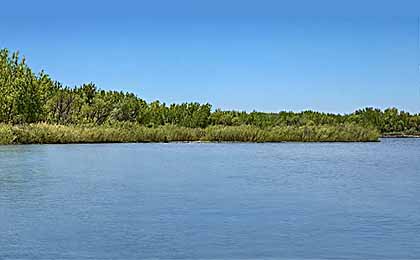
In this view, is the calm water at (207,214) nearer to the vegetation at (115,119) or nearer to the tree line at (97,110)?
the vegetation at (115,119)

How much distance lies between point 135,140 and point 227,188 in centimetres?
2822

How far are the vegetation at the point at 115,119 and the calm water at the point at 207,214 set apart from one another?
21.5 meters

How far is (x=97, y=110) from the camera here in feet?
179

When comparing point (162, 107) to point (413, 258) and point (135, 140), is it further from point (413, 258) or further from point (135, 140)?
point (413, 258)

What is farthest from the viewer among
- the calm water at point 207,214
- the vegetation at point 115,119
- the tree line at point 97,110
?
the tree line at point 97,110

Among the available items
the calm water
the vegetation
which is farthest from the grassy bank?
the calm water

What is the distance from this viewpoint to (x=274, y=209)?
38.3 ft

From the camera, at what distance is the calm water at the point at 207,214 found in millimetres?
8273

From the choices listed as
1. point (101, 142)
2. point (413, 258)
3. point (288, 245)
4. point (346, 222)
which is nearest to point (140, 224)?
point (288, 245)

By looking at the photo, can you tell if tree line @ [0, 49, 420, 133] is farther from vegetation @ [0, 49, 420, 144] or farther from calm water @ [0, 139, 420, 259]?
calm water @ [0, 139, 420, 259]

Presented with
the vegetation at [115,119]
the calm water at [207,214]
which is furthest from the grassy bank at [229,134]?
the calm water at [207,214]

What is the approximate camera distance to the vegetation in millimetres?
41156

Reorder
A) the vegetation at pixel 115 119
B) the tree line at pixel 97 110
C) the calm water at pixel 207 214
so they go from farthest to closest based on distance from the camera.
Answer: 1. the tree line at pixel 97 110
2. the vegetation at pixel 115 119
3. the calm water at pixel 207 214

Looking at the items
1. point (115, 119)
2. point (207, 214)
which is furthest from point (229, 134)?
point (207, 214)
